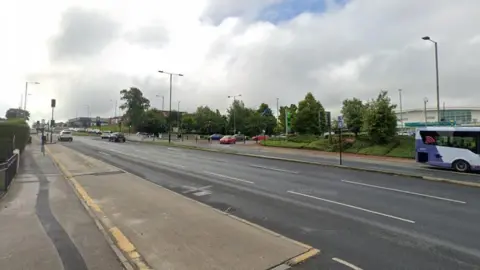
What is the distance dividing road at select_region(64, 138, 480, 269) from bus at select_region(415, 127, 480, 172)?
22.7 ft

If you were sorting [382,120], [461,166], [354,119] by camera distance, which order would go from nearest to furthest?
[461,166], [382,120], [354,119]

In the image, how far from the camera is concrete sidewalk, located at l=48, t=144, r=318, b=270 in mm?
5395

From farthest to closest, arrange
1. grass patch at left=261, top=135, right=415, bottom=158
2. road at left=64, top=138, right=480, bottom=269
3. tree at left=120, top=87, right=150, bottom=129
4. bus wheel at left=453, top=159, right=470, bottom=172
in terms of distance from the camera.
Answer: tree at left=120, top=87, right=150, bottom=129 → grass patch at left=261, top=135, right=415, bottom=158 → bus wheel at left=453, top=159, right=470, bottom=172 → road at left=64, top=138, right=480, bottom=269

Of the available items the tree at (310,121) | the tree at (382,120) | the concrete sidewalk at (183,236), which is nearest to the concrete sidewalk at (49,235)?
the concrete sidewalk at (183,236)

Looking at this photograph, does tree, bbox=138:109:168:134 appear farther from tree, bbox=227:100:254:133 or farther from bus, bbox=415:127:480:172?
bus, bbox=415:127:480:172

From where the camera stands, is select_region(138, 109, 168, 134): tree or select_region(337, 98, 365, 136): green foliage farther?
select_region(138, 109, 168, 134): tree

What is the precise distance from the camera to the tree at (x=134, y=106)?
101 metres

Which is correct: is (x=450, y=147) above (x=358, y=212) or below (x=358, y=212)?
above

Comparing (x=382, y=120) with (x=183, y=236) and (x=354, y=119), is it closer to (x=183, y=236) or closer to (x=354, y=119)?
(x=354, y=119)

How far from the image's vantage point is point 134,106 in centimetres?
10238

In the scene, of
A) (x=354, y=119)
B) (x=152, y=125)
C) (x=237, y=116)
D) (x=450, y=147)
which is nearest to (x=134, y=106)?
(x=152, y=125)

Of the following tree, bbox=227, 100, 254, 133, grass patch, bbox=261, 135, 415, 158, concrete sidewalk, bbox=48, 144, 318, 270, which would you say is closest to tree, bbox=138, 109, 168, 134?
tree, bbox=227, 100, 254, 133

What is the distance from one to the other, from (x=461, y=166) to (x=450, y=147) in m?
1.26

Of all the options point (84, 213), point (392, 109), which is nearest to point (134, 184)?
point (84, 213)
